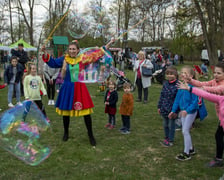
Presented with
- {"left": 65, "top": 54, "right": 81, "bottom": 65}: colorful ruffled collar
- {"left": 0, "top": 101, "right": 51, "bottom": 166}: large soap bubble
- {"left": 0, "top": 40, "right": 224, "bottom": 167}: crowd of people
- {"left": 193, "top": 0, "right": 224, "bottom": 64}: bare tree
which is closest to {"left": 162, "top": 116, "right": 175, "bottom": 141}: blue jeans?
{"left": 0, "top": 40, "right": 224, "bottom": 167}: crowd of people

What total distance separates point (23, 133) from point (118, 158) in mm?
1588

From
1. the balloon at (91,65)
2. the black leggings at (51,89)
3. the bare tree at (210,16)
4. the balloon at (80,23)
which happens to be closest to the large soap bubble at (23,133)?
the balloon at (91,65)

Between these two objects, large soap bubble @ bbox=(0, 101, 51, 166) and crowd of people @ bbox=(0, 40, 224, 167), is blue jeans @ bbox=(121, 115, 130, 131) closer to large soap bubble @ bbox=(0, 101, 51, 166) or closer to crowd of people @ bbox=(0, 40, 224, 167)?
crowd of people @ bbox=(0, 40, 224, 167)

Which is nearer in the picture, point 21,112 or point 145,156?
point 21,112

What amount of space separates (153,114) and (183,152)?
2985mm

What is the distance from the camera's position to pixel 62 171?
359 cm

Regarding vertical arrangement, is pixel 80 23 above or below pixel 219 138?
above

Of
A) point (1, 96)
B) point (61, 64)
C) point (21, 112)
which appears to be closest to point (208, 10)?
point (1, 96)

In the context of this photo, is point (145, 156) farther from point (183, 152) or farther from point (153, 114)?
point (153, 114)

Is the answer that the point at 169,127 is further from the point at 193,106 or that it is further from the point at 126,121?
the point at 126,121

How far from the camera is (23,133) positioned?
358 centimetres

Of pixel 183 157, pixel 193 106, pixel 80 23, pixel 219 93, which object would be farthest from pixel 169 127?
pixel 80 23

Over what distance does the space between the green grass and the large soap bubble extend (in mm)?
312

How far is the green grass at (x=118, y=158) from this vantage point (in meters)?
3.51
